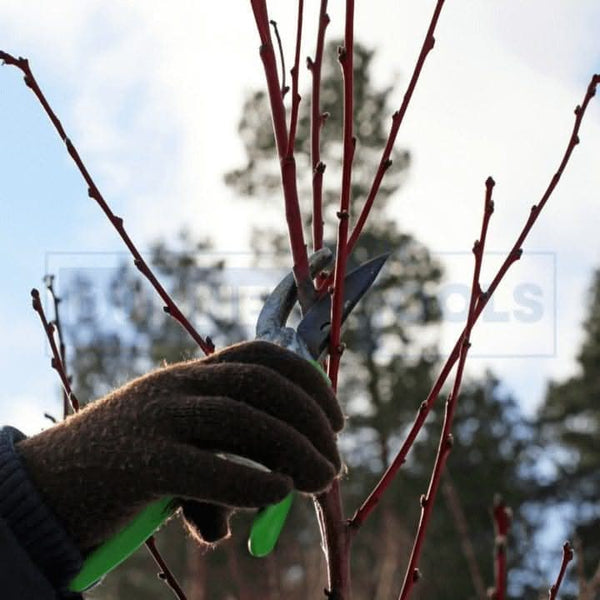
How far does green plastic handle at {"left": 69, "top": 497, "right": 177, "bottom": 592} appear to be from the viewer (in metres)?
1.79

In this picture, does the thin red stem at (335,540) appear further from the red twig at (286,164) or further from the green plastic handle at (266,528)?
the red twig at (286,164)

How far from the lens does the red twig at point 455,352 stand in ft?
6.73

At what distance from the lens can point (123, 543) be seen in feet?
5.93

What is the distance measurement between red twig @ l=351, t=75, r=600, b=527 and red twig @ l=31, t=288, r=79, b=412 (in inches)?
22.1

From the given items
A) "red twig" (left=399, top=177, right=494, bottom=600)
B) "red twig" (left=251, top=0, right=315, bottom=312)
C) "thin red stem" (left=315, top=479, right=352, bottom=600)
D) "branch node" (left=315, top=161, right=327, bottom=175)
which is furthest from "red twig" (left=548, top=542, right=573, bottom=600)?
"branch node" (left=315, top=161, right=327, bottom=175)

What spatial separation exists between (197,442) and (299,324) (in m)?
0.44

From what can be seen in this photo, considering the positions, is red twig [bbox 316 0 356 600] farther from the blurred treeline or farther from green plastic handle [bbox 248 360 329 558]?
the blurred treeline

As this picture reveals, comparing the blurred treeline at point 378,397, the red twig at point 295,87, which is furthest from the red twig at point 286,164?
the blurred treeline at point 378,397

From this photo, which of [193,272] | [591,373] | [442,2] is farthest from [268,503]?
[591,373]

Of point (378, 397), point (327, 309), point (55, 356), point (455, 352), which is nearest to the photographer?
point (327, 309)

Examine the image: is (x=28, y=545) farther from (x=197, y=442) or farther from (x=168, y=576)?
(x=168, y=576)

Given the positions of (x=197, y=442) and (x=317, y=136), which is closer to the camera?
(x=197, y=442)

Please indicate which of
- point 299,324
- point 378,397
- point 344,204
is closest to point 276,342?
point 299,324

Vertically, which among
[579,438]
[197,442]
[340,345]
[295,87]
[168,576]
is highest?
[295,87]
